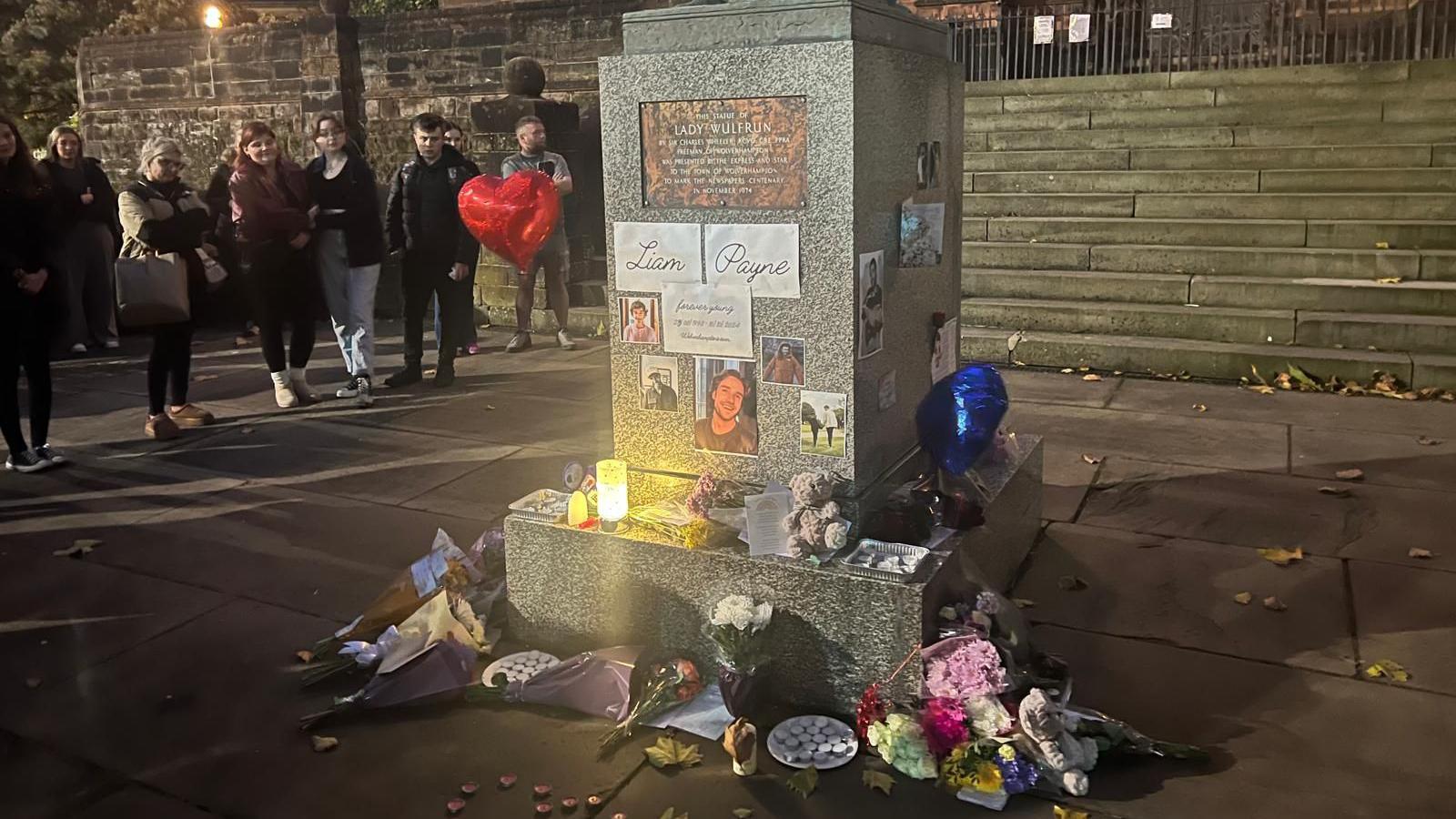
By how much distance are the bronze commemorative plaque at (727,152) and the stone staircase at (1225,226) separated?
548 centimetres

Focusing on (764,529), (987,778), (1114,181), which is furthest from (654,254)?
(1114,181)

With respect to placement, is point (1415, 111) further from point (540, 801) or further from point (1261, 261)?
point (540, 801)

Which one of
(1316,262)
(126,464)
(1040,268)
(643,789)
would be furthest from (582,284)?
(643,789)

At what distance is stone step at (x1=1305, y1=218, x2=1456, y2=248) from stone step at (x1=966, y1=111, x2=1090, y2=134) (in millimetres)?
3470

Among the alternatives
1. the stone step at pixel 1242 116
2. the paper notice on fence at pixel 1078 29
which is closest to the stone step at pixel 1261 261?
the stone step at pixel 1242 116

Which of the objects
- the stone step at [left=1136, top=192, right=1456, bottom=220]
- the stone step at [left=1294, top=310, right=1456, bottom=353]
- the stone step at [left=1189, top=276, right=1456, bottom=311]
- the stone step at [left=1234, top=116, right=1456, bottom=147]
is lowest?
the stone step at [left=1294, top=310, right=1456, bottom=353]

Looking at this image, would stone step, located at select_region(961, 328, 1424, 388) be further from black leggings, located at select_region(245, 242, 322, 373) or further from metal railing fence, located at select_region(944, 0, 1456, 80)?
metal railing fence, located at select_region(944, 0, 1456, 80)

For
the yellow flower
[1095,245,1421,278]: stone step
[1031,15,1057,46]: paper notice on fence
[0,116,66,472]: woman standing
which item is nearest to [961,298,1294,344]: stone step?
[1095,245,1421,278]: stone step

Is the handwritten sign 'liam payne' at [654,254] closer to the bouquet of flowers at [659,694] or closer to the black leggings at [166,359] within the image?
the bouquet of flowers at [659,694]

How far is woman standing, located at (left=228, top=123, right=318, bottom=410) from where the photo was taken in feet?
24.3

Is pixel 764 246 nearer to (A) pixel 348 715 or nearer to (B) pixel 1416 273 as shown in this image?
(A) pixel 348 715

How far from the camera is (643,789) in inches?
128

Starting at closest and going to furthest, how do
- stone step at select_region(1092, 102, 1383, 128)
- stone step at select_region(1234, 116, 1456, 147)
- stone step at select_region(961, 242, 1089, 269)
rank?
stone step at select_region(961, 242, 1089, 269), stone step at select_region(1234, 116, 1456, 147), stone step at select_region(1092, 102, 1383, 128)

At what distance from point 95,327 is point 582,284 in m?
4.52
